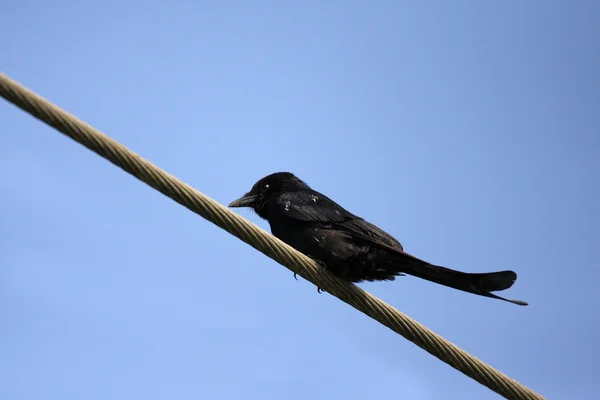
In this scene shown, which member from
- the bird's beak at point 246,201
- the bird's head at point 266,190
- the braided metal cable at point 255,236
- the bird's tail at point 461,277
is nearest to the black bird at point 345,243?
the bird's tail at point 461,277

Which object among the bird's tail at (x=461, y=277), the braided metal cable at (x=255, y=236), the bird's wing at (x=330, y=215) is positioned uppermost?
the bird's wing at (x=330, y=215)

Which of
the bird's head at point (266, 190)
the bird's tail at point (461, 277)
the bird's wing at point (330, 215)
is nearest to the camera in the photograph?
the bird's tail at point (461, 277)

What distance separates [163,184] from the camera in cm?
399

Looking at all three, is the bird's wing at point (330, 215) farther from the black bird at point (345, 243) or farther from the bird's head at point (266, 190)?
the bird's head at point (266, 190)

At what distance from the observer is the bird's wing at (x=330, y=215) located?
19.7 ft

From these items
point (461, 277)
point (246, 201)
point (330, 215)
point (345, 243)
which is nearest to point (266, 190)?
point (246, 201)

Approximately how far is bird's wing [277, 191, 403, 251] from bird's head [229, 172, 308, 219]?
39 cm

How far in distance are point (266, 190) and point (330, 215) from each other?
1.18 metres

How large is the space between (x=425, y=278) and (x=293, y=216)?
136 cm

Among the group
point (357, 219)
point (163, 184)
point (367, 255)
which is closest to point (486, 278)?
point (367, 255)

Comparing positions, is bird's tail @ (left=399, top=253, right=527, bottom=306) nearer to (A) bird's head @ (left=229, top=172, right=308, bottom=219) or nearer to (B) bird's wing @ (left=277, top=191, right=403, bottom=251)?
(B) bird's wing @ (left=277, top=191, right=403, bottom=251)

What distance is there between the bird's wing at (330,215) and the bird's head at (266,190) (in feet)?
1.26

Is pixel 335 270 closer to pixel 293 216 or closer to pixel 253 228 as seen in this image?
pixel 293 216

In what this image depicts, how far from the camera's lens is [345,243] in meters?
5.98
